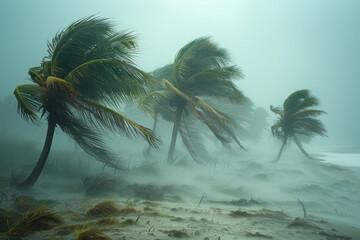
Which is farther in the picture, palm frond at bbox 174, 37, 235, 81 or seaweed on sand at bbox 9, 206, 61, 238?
palm frond at bbox 174, 37, 235, 81

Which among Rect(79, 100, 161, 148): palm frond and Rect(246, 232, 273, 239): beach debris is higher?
Rect(79, 100, 161, 148): palm frond

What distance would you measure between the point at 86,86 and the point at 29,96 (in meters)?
1.12

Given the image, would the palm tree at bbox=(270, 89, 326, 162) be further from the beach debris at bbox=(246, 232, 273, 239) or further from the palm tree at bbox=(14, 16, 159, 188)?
the beach debris at bbox=(246, 232, 273, 239)

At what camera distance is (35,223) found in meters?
2.07

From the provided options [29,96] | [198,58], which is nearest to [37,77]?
[29,96]

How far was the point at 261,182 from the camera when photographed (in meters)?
7.87

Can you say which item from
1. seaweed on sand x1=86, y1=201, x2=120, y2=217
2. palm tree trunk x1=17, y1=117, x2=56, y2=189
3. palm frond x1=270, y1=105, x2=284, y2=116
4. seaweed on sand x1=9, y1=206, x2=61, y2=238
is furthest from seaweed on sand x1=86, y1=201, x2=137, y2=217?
palm frond x1=270, y1=105, x2=284, y2=116

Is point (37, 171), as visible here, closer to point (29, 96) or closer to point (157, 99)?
point (29, 96)

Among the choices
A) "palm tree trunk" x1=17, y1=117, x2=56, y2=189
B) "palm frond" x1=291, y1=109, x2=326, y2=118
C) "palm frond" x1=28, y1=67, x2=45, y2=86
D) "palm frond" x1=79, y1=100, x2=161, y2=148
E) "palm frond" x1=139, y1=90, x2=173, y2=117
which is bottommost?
"palm tree trunk" x1=17, y1=117, x2=56, y2=189

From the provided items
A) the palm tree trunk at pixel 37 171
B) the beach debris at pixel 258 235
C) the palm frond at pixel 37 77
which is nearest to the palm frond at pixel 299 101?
the beach debris at pixel 258 235

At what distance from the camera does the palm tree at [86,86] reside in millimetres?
3945

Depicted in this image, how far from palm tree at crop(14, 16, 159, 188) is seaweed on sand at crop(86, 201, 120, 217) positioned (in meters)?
1.46

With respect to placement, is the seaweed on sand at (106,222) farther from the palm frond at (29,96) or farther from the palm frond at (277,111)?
Answer: the palm frond at (277,111)

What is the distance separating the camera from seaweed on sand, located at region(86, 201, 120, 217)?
2.65 m
